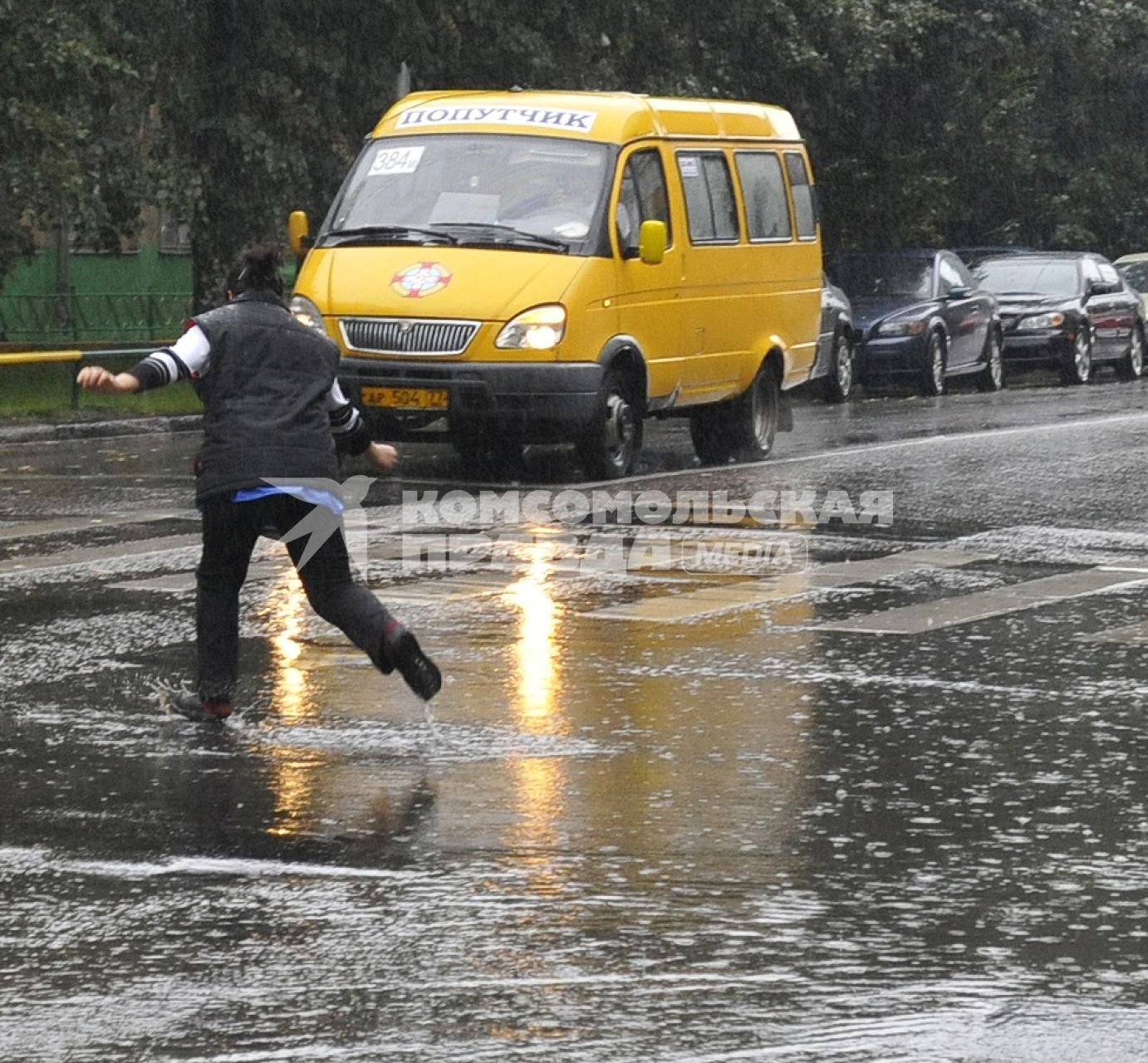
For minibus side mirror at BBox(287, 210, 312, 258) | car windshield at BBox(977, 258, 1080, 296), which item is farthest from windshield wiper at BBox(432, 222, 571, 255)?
car windshield at BBox(977, 258, 1080, 296)

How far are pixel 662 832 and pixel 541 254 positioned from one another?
406 inches

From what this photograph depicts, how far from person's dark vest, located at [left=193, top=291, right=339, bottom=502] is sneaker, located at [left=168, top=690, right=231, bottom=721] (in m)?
0.62

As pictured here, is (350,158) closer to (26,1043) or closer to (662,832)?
(662,832)

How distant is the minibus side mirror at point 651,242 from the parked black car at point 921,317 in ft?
38.7

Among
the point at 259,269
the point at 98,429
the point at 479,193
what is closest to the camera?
the point at 259,269

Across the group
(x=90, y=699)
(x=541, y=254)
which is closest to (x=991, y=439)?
(x=541, y=254)

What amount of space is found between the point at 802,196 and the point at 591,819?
1378 cm

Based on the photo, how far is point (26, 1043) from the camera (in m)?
4.70

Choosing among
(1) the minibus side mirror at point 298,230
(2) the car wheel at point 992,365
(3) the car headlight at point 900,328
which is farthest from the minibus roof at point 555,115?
(2) the car wheel at point 992,365

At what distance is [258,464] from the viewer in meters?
8.05

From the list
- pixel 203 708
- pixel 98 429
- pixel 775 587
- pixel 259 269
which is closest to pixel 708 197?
pixel 98 429

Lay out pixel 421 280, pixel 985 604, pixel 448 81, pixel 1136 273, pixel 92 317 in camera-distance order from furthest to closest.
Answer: pixel 92 317, pixel 1136 273, pixel 448 81, pixel 421 280, pixel 985 604

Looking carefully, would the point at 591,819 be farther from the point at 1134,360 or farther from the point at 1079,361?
the point at 1134,360

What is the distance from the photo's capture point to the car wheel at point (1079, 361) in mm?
31656
